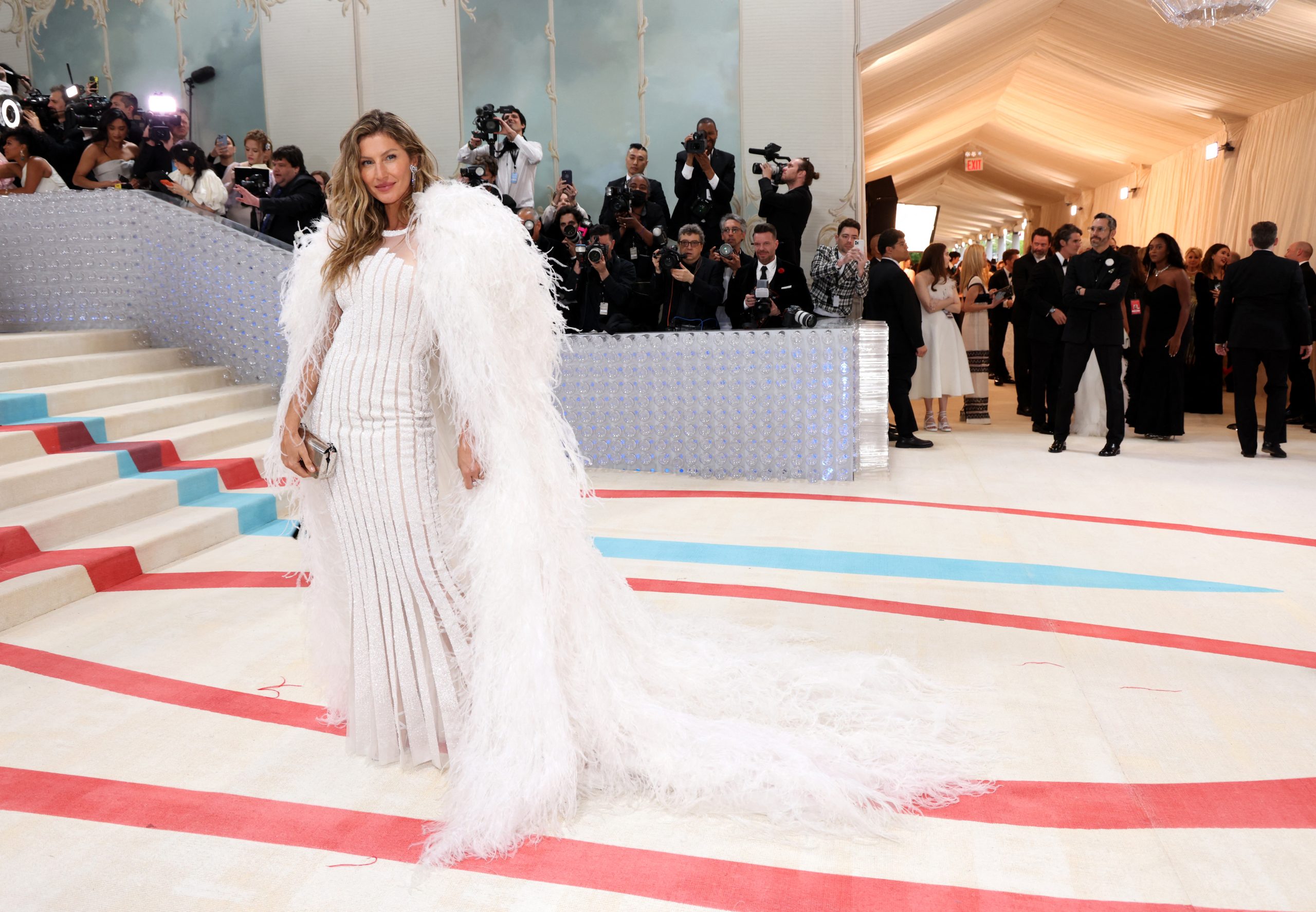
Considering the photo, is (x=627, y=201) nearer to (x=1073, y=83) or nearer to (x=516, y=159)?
(x=516, y=159)

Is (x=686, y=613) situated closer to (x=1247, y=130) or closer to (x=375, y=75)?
(x=375, y=75)

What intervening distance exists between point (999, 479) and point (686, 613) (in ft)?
9.12

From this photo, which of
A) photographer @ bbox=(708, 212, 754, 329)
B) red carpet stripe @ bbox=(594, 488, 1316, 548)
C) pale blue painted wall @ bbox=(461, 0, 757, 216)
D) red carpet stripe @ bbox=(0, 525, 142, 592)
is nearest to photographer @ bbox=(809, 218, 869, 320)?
photographer @ bbox=(708, 212, 754, 329)

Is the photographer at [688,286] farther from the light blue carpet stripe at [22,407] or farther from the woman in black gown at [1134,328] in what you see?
the light blue carpet stripe at [22,407]

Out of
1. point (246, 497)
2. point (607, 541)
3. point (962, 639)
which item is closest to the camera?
point (962, 639)

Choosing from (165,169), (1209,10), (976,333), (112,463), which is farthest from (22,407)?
(976,333)

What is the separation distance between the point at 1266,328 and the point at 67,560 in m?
6.38

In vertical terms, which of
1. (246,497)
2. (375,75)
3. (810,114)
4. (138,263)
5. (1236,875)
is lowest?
(1236,875)

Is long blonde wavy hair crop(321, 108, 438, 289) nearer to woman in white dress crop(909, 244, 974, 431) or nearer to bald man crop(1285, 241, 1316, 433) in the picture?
woman in white dress crop(909, 244, 974, 431)

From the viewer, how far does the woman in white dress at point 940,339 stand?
23.1 ft

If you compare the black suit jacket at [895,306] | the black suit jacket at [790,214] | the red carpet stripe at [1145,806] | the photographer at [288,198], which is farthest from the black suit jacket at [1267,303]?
Result: the photographer at [288,198]

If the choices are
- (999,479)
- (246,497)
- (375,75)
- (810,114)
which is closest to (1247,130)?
(810,114)

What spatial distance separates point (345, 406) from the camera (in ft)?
6.68

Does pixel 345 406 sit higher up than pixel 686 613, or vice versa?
pixel 345 406
